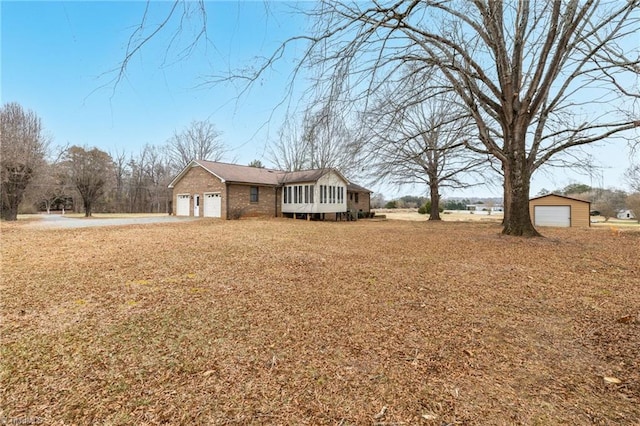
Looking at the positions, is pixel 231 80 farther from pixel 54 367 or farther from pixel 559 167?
pixel 559 167

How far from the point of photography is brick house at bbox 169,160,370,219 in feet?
64.1

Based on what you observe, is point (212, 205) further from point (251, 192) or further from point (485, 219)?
point (485, 219)

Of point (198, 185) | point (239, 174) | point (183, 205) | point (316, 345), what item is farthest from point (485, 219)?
Result: point (316, 345)

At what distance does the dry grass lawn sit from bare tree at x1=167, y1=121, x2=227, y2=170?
3130 centimetres

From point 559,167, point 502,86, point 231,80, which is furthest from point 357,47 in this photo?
point 559,167

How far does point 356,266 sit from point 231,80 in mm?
3962

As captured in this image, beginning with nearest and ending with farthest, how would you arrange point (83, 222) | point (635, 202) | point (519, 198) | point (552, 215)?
point (519, 198)
point (83, 222)
point (552, 215)
point (635, 202)

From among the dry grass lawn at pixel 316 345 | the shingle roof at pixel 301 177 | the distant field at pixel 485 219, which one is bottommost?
the dry grass lawn at pixel 316 345

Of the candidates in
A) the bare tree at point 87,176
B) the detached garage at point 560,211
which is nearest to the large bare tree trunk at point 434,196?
the detached garage at point 560,211

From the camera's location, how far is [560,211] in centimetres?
1881

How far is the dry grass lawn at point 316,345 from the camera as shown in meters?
1.86

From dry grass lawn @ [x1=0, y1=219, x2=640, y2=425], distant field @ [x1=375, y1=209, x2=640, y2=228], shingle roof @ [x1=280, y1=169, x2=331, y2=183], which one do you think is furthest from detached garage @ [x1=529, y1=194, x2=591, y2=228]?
dry grass lawn @ [x1=0, y1=219, x2=640, y2=425]

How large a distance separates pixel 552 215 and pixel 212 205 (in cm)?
2231

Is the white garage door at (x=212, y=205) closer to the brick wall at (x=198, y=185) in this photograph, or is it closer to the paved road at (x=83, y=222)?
Answer: the brick wall at (x=198, y=185)
